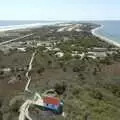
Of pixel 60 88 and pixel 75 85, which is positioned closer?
pixel 60 88

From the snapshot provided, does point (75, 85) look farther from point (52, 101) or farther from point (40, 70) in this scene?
point (40, 70)

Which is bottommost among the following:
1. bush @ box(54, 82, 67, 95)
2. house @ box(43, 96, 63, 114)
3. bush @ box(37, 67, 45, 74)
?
bush @ box(37, 67, 45, 74)

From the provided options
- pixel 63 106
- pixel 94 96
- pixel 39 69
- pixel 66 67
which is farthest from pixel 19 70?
pixel 63 106

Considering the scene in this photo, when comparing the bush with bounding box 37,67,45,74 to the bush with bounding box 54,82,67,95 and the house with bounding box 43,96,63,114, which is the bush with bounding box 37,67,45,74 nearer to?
the bush with bounding box 54,82,67,95

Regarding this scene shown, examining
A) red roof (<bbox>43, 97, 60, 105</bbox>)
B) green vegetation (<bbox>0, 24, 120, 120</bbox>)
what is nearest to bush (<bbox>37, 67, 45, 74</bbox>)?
green vegetation (<bbox>0, 24, 120, 120</bbox>)

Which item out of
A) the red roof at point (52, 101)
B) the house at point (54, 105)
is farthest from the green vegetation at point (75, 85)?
the red roof at point (52, 101)

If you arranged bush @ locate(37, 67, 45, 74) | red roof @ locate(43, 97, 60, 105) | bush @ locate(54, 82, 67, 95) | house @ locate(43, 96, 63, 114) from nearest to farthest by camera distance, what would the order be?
house @ locate(43, 96, 63, 114)
red roof @ locate(43, 97, 60, 105)
bush @ locate(54, 82, 67, 95)
bush @ locate(37, 67, 45, 74)

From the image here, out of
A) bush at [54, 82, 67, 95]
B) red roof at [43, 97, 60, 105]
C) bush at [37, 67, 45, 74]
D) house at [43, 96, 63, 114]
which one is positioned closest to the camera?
house at [43, 96, 63, 114]

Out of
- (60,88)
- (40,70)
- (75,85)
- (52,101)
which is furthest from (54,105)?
(40,70)
